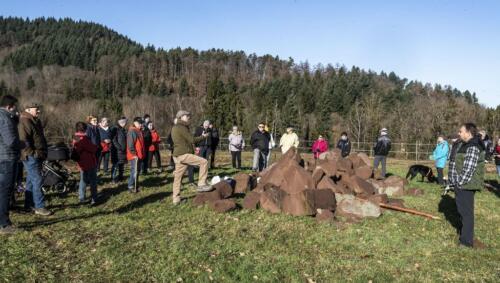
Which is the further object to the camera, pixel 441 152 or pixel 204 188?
pixel 441 152

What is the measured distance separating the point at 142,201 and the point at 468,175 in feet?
21.4

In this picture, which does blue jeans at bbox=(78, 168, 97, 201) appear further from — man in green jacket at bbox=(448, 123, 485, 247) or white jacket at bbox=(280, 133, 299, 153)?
white jacket at bbox=(280, 133, 299, 153)

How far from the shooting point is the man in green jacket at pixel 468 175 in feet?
21.3

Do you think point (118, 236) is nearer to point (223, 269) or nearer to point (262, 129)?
point (223, 269)

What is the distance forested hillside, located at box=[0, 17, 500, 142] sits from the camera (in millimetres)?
49125

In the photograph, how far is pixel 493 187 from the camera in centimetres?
1392

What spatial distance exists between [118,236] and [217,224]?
1.80m

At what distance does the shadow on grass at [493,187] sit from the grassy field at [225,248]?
515cm

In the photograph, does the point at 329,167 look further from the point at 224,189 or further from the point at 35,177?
the point at 35,177

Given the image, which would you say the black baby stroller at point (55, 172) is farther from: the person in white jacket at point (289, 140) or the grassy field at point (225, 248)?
the person in white jacket at point (289, 140)

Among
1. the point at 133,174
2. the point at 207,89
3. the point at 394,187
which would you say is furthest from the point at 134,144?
the point at 207,89

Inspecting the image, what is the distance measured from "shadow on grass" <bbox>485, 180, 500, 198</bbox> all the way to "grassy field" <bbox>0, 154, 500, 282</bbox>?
515cm

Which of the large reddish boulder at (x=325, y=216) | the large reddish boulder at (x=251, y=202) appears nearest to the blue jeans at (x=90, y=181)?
the large reddish boulder at (x=251, y=202)

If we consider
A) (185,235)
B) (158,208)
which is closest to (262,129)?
(158,208)
